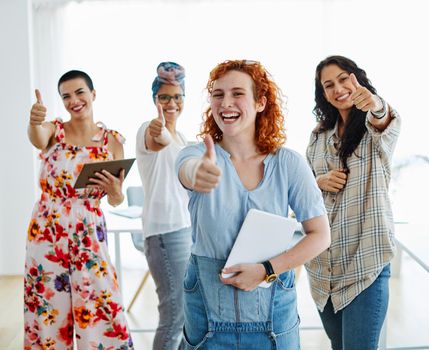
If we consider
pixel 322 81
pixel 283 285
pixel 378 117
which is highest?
pixel 322 81

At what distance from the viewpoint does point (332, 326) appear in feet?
6.31

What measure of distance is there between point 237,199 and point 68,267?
42.7 inches

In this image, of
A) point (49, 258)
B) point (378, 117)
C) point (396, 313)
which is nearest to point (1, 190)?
point (49, 258)

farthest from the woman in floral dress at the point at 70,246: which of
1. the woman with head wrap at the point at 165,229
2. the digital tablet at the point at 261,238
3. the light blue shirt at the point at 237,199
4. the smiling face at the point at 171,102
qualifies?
the digital tablet at the point at 261,238

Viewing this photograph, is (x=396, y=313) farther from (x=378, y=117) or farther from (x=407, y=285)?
(x=378, y=117)

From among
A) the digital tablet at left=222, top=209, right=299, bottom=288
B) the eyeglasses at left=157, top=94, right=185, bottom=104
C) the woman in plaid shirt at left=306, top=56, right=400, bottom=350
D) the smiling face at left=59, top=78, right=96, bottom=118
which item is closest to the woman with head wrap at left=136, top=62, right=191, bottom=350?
the eyeglasses at left=157, top=94, right=185, bottom=104

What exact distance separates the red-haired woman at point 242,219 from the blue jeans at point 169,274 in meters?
0.78

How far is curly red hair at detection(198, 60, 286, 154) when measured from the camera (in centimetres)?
143

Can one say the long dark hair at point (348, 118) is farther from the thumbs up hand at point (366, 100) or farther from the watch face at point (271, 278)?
the watch face at point (271, 278)

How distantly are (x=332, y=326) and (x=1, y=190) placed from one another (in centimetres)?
330

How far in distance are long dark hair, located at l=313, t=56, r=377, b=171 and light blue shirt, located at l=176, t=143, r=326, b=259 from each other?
0.49m

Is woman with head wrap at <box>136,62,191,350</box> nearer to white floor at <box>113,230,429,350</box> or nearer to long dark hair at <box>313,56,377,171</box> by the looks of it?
long dark hair at <box>313,56,377,171</box>

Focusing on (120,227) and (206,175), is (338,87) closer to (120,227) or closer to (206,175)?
(206,175)

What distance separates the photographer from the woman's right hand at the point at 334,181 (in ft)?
5.91
